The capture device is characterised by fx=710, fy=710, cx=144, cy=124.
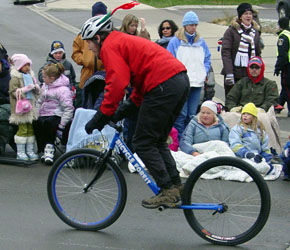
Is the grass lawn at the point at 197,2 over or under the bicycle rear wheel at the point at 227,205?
under

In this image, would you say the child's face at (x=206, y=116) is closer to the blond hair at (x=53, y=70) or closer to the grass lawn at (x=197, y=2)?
the blond hair at (x=53, y=70)

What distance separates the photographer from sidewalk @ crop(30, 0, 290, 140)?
15.9 metres

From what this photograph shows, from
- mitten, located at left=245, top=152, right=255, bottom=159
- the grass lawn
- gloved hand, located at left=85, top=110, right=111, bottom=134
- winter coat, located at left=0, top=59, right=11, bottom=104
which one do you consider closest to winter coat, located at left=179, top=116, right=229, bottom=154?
mitten, located at left=245, top=152, right=255, bottom=159

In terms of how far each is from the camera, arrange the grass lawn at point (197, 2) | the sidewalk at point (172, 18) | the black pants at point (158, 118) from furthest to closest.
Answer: the grass lawn at point (197, 2)
the sidewalk at point (172, 18)
the black pants at point (158, 118)

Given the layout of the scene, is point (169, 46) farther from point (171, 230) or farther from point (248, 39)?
point (171, 230)

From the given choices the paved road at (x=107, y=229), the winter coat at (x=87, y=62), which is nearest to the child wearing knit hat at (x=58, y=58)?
the winter coat at (x=87, y=62)

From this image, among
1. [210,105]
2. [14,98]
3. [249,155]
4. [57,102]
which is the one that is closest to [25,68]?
[14,98]

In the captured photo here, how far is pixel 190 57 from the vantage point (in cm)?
964

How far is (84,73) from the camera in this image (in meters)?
9.45

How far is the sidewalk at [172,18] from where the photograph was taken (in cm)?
1586

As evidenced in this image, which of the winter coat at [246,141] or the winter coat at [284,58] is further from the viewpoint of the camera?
the winter coat at [284,58]

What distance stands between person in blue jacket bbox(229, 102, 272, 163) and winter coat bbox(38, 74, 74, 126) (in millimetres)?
2054

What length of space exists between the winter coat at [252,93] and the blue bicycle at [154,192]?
3.65 meters

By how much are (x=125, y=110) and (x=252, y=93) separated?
4000 mm
